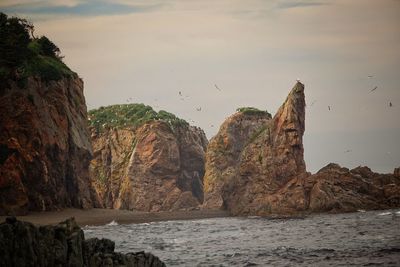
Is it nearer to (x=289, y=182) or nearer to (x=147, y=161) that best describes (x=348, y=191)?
(x=289, y=182)

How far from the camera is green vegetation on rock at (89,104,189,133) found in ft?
554

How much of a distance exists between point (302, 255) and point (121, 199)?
370 ft

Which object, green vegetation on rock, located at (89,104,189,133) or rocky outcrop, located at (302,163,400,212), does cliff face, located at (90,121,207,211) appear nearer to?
green vegetation on rock, located at (89,104,189,133)

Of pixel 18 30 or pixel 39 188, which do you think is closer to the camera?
pixel 39 188

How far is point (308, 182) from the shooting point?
345 ft

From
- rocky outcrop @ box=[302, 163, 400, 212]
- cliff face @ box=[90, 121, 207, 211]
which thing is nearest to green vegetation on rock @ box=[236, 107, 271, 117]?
cliff face @ box=[90, 121, 207, 211]

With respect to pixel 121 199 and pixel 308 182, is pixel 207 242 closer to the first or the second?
pixel 308 182

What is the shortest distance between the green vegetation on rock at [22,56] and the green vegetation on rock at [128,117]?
6707 centimetres

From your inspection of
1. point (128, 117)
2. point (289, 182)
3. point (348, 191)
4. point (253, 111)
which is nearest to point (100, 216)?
point (289, 182)

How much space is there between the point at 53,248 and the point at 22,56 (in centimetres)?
6333

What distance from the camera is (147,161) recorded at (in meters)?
157

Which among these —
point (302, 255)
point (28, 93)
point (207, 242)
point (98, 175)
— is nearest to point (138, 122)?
point (98, 175)

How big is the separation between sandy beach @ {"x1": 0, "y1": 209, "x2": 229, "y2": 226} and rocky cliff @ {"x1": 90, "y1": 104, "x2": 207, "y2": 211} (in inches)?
1105

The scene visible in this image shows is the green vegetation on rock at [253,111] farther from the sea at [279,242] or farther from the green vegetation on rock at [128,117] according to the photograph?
the sea at [279,242]
